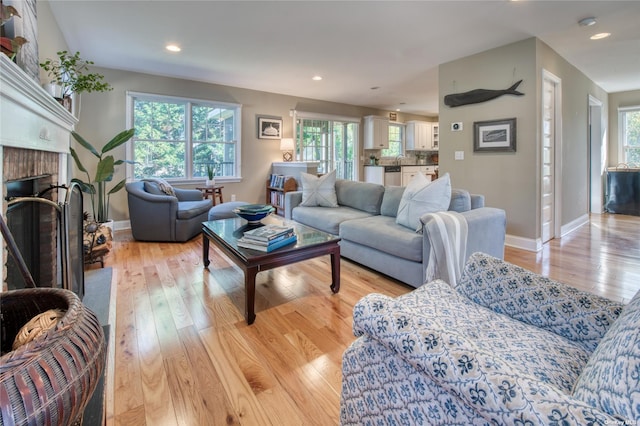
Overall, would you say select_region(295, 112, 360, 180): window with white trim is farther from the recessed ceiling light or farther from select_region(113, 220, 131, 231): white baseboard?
the recessed ceiling light

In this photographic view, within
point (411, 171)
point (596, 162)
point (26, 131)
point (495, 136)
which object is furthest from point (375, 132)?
point (26, 131)

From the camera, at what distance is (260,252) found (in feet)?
6.79

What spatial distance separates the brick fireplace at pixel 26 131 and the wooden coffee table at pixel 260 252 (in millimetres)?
1056

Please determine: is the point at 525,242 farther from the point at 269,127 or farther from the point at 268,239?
the point at 269,127

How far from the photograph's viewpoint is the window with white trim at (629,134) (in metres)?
6.09

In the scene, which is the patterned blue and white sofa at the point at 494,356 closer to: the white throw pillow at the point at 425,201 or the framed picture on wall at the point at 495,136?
the white throw pillow at the point at 425,201

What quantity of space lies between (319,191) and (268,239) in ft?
6.29

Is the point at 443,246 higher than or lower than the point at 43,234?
lower

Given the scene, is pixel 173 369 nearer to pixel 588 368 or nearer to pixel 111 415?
pixel 111 415

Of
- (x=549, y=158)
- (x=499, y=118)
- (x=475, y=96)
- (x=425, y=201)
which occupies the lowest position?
(x=425, y=201)

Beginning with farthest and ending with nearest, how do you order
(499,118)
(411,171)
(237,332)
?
(411,171) < (499,118) < (237,332)

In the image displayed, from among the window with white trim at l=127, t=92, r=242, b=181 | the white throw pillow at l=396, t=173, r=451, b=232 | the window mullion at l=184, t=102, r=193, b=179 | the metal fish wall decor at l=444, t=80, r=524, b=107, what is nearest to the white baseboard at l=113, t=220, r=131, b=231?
the window with white trim at l=127, t=92, r=242, b=181

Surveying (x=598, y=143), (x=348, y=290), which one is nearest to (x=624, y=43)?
(x=598, y=143)

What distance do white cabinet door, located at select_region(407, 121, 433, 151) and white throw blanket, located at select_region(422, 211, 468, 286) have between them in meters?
6.52
